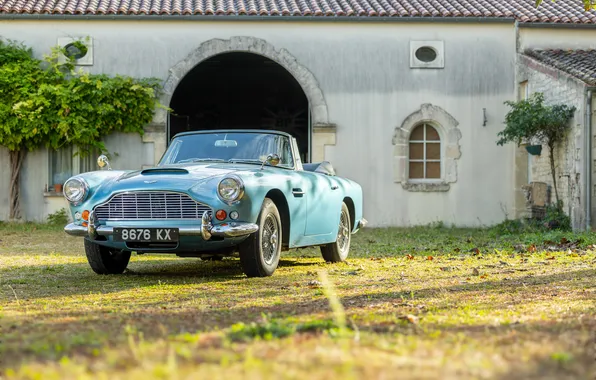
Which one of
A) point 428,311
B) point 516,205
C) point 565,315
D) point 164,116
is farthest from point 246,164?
point 516,205

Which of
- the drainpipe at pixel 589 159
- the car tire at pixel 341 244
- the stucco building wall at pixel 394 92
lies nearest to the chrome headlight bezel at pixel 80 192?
the car tire at pixel 341 244

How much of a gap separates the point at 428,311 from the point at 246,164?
10.6 feet

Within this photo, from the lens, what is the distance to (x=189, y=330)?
165 inches

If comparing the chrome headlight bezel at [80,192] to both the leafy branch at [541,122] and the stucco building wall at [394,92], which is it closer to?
the leafy branch at [541,122]

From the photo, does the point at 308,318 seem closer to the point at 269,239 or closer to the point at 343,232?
the point at 269,239

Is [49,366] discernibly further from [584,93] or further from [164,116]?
[164,116]

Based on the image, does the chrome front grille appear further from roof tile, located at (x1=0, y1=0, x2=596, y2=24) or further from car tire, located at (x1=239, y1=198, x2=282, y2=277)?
roof tile, located at (x1=0, y1=0, x2=596, y2=24)

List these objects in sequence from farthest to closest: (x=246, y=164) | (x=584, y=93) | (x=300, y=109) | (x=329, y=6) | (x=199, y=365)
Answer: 1. (x=300, y=109)
2. (x=329, y=6)
3. (x=584, y=93)
4. (x=246, y=164)
5. (x=199, y=365)

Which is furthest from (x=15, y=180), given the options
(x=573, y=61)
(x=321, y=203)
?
(x=573, y=61)

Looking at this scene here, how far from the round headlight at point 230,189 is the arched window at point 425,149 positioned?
10.7 metres

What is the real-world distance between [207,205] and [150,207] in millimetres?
514

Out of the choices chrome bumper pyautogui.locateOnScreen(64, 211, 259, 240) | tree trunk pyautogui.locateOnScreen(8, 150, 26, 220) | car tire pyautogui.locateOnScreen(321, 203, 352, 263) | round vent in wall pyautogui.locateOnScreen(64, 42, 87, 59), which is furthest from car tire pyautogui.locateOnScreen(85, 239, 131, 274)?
round vent in wall pyautogui.locateOnScreen(64, 42, 87, 59)

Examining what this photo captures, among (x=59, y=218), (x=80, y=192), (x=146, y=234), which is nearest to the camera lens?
(x=146, y=234)

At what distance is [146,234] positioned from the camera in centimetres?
690
